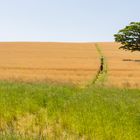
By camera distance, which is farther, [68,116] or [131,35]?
[131,35]

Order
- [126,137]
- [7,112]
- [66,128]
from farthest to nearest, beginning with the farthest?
1. [7,112]
2. [66,128]
3. [126,137]

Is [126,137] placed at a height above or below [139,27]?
below

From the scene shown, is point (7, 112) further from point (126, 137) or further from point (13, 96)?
point (126, 137)

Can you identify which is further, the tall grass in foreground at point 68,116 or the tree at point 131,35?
the tree at point 131,35

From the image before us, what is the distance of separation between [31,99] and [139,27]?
121ft

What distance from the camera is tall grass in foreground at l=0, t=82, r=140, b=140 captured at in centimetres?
1098

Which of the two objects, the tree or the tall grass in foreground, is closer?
the tall grass in foreground

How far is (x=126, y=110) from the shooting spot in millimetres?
12195

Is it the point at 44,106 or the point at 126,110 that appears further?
the point at 44,106

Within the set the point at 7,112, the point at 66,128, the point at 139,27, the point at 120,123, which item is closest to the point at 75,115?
the point at 66,128

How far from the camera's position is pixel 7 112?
12.8 metres

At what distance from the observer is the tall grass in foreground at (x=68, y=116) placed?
36.0ft

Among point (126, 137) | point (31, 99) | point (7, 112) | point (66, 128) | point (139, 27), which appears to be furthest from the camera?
point (139, 27)

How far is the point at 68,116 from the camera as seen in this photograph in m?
12.0
